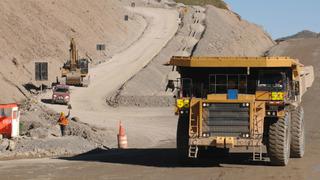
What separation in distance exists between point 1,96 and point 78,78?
1657 centimetres

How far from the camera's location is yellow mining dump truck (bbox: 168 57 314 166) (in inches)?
790

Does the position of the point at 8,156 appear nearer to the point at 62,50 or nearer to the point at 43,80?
the point at 43,80

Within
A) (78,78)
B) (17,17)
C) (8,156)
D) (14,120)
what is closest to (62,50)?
(17,17)

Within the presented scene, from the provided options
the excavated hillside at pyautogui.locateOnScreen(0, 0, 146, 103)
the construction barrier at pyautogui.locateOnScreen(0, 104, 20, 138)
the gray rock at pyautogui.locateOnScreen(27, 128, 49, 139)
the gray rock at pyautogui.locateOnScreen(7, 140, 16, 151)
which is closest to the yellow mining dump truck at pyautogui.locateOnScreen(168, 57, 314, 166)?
the gray rock at pyautogui.locateOnScreen(7, 140, 16, 151)

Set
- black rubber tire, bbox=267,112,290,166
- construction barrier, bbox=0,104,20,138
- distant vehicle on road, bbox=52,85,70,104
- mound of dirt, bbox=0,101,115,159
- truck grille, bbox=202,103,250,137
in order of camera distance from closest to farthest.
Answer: truck grille, bbox=202,103,250,137 < black rubber tire, bbox=267,112,290,166 < mound of dirt, bbox=0,101,115,159 < construction barrier, bbox=0,104,20,138 < distant vehicle on road, bbox=52,85,70,104

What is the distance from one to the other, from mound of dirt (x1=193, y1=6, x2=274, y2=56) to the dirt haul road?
4.90 metres

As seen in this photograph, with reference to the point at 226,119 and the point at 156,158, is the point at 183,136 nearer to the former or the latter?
the point at 226,119

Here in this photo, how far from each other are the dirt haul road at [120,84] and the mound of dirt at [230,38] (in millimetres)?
4904

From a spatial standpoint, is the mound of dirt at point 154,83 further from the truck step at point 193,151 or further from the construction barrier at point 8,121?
the truck step at point 193,151

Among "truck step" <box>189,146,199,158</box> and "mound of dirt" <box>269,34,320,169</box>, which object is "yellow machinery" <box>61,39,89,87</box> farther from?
"truck step" <box>189,146,199,158</box>

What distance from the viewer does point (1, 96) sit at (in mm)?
42938

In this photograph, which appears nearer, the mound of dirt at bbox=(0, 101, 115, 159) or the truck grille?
the truck grille

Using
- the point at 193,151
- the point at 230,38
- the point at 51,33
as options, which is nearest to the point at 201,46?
the point at 230,38

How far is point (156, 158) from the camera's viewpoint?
24078 mm
